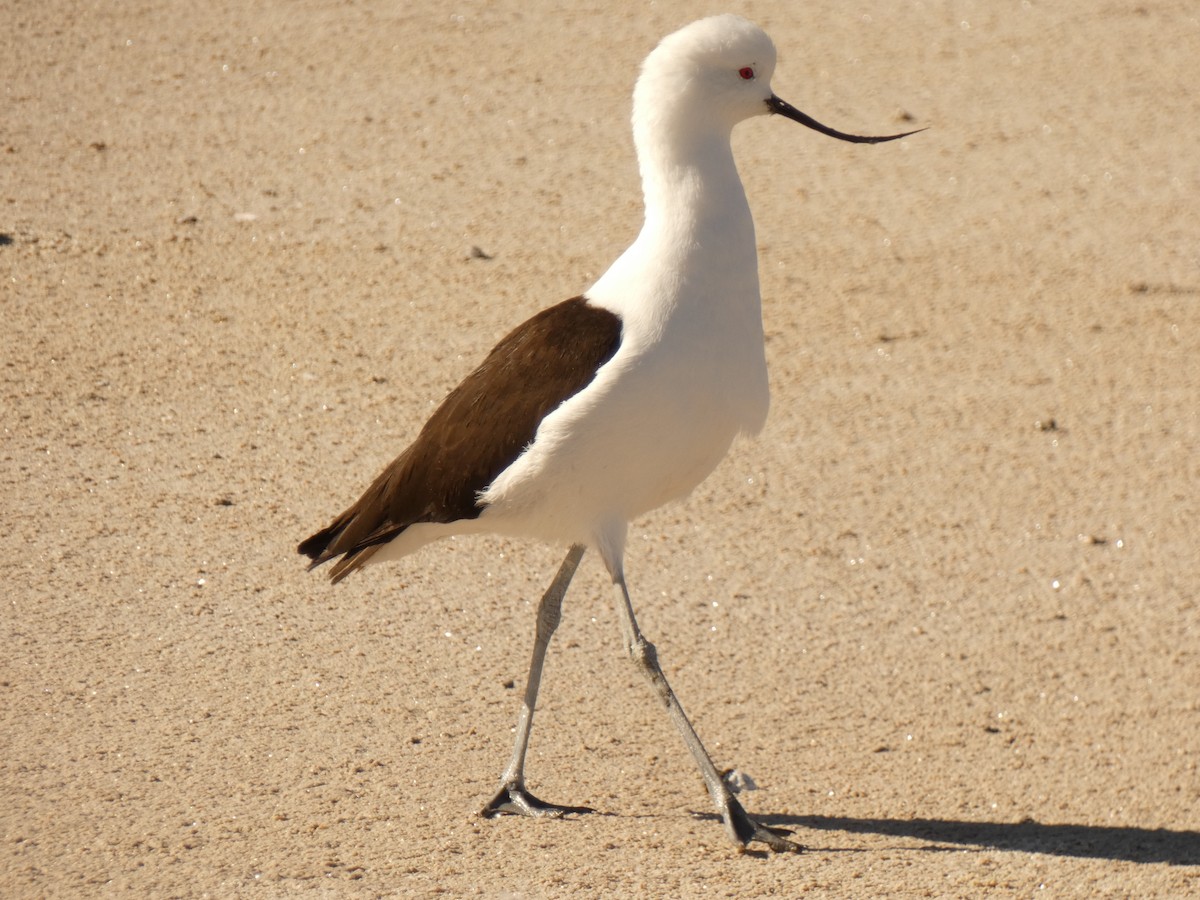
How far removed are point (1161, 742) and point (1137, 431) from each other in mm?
2205

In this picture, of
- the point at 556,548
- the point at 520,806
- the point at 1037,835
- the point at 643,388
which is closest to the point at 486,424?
the point at 643,388

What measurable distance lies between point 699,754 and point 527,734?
509 millimetres

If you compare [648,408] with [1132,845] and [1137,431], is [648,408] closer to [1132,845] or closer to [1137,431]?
[1132,845]

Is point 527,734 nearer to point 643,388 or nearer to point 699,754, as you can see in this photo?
point 699,754

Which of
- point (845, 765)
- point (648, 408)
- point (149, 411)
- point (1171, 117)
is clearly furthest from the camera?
point (1171, 117)

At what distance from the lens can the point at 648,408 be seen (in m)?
4.29

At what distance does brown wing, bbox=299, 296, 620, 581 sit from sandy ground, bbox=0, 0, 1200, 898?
719 millimetres

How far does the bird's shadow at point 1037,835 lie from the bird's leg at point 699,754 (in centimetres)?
21

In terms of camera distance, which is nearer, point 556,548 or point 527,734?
point 527,734

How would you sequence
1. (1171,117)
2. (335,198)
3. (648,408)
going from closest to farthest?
1. (648,408)
2. (335,198)
3. (1171,117)

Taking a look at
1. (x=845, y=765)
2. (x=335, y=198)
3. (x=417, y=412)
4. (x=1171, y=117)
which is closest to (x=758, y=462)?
(x=417, y=412)

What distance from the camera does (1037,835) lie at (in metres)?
4.61

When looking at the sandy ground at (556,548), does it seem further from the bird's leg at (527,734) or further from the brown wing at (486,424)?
the brown wing at (486,424)

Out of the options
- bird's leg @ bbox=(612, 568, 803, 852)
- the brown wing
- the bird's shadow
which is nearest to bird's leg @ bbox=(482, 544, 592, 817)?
bird's leg @ bbox=(612, 568, 803, 852)
